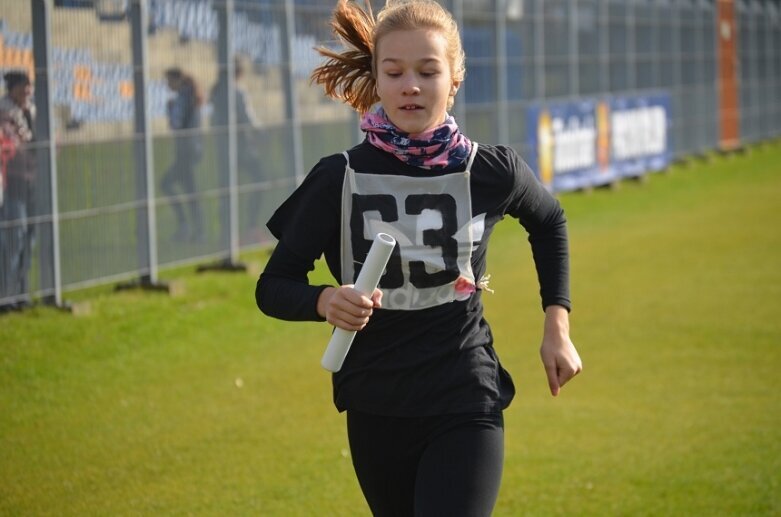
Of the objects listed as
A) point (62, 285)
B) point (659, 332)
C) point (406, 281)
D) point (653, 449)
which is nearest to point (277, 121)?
point (62, 285)

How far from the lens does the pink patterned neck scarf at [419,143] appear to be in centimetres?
359

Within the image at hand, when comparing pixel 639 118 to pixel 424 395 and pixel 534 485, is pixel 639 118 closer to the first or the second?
pixel 534 485

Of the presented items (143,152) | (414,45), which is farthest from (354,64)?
(143,152)

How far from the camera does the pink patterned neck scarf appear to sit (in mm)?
3594

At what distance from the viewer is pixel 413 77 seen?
142 inches

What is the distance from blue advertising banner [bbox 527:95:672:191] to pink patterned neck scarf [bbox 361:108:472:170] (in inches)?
627

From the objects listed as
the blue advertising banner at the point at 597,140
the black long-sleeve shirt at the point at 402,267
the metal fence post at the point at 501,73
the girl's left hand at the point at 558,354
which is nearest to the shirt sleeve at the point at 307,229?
the black long-sleeve shirt at the point at 402,267

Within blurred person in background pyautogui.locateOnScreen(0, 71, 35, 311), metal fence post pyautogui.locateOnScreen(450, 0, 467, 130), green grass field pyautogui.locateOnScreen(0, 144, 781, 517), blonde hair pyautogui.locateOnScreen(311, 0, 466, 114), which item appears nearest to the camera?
blonde hair pyautogui.locateOnScreen(311, 0, 466, 114)

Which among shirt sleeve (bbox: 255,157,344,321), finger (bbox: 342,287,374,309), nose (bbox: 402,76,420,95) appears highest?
nose (bbox: 402,76,420,95)

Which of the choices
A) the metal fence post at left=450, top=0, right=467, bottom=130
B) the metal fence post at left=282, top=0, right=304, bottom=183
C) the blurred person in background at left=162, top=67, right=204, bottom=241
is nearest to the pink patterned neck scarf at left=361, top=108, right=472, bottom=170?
the blurred person in background at left=162, top=67, right=204, bottom=241

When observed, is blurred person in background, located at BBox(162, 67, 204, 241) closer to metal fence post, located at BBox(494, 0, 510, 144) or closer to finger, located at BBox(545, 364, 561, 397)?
metal fence post, located at BBox(494, 0, 510, 144)

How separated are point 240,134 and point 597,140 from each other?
10.4 meters

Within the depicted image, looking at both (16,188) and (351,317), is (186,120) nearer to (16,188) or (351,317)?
(16,188)

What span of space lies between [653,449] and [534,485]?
3.09ft
